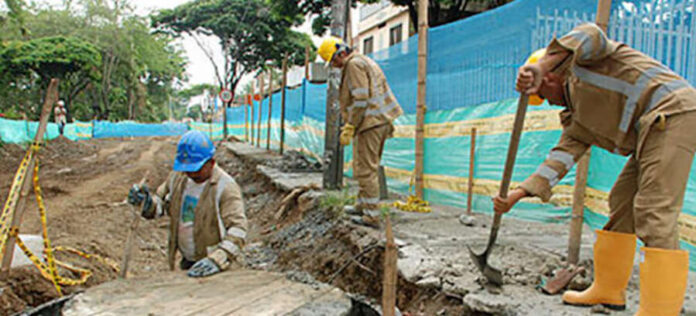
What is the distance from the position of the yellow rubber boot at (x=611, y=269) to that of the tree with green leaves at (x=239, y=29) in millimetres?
23654

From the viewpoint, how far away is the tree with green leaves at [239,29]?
25.5 metres

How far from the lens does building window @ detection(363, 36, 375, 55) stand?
88.5 ft

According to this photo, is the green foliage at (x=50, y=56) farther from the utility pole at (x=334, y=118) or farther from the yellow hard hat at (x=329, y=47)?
the yellow hard hat at (x=329, y=47)

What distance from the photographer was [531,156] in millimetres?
4488

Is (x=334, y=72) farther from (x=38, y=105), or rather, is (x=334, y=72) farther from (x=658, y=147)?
(x=38, y=105)

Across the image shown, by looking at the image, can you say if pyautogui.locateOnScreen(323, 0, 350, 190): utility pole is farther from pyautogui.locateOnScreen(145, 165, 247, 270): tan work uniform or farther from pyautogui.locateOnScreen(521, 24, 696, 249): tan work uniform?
pyautogui.locateOnScreen(521, 24, 696, 249): tan work uniform

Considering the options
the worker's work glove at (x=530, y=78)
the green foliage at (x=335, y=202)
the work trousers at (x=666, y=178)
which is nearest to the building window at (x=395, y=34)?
the green foliage at (x=335, y=202)

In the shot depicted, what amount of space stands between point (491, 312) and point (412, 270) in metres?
0.86

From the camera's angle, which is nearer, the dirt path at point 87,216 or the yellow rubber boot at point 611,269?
the yellow rubber boot at point 611,269

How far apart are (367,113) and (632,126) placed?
2.97 meters

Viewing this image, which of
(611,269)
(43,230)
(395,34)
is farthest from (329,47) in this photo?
(395,34)

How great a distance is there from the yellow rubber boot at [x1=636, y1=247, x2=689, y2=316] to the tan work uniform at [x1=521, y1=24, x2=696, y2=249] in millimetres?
45

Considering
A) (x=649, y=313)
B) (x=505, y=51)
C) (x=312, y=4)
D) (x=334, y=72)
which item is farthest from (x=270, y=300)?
(x=312, y=4)

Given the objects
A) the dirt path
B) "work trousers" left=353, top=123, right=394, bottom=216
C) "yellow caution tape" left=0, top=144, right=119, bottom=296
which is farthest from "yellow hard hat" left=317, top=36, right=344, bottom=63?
the dirt path
